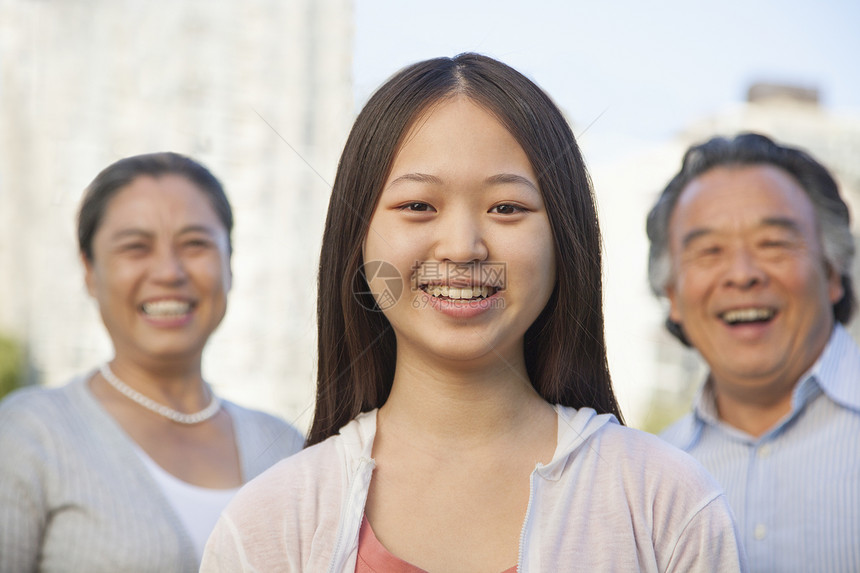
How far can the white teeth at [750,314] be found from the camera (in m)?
2.85

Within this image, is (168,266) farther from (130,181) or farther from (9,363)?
(9,363)

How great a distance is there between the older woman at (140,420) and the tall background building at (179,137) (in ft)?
5.80

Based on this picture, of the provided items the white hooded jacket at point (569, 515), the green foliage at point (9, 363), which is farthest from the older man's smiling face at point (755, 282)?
the green foliage at point (9, 363)

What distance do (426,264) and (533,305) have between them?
21 centimetres

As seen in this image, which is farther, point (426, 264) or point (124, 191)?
point (124, 191)

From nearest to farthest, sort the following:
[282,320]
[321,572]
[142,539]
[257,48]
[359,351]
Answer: [321,572], [359,351], [142,539], [282,320], [257,48]

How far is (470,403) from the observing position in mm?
1690

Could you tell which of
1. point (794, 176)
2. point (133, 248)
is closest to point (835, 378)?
point (794, 176)

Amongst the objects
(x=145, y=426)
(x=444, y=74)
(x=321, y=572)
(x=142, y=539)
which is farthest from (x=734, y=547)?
(x=145, y=426)

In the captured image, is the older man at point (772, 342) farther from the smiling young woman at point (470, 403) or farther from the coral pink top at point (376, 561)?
the coral pink top at point (376, 561)

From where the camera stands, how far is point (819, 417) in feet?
9.12

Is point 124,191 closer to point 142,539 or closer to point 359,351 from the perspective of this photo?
point 142,539

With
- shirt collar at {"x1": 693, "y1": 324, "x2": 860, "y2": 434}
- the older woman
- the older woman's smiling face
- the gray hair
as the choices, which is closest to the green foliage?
the older woman

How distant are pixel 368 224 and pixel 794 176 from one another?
194 cm
